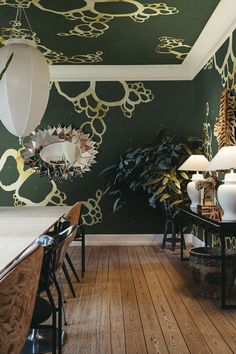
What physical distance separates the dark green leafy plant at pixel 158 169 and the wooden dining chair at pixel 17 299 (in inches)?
149

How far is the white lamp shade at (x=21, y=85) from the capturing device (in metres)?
2.66

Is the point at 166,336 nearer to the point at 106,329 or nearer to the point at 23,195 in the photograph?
the point at 106,329

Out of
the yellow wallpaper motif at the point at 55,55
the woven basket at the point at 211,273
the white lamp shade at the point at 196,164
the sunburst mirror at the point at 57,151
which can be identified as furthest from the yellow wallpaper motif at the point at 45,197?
the woven basket at the point at 211,273

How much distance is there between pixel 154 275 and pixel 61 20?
9.59 feet

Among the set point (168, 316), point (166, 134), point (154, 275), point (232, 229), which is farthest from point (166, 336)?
point (166, 134)

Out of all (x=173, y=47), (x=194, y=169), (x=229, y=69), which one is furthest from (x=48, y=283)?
(x=173, y=47)

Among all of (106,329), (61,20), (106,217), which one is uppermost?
Answer: (61,20)

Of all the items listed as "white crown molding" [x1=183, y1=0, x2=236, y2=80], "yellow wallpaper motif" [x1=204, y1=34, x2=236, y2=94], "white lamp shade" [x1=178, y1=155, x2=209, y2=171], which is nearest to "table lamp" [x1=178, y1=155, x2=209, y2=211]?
"white lamp shade" [x1=178, y1=155, x2=209, y2=171]

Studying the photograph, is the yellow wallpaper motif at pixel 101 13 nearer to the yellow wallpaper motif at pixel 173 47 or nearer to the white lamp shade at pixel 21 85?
the yellow wallpaper motif at pixel 173 47

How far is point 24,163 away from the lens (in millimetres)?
6203

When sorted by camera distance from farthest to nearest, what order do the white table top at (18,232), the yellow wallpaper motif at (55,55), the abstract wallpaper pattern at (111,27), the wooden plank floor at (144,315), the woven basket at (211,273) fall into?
the yellow wallpaper motif at (55,55)
the abstract wallpaper pattern at (111,27)
the woven basket at (211,273)
the wooden plank floor at (144,315)
the white table top at (18,232)

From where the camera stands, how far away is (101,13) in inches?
161

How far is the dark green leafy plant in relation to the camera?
5.44 m

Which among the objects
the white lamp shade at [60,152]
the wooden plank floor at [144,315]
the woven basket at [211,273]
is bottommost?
the wooden plank floor at [144,315]
